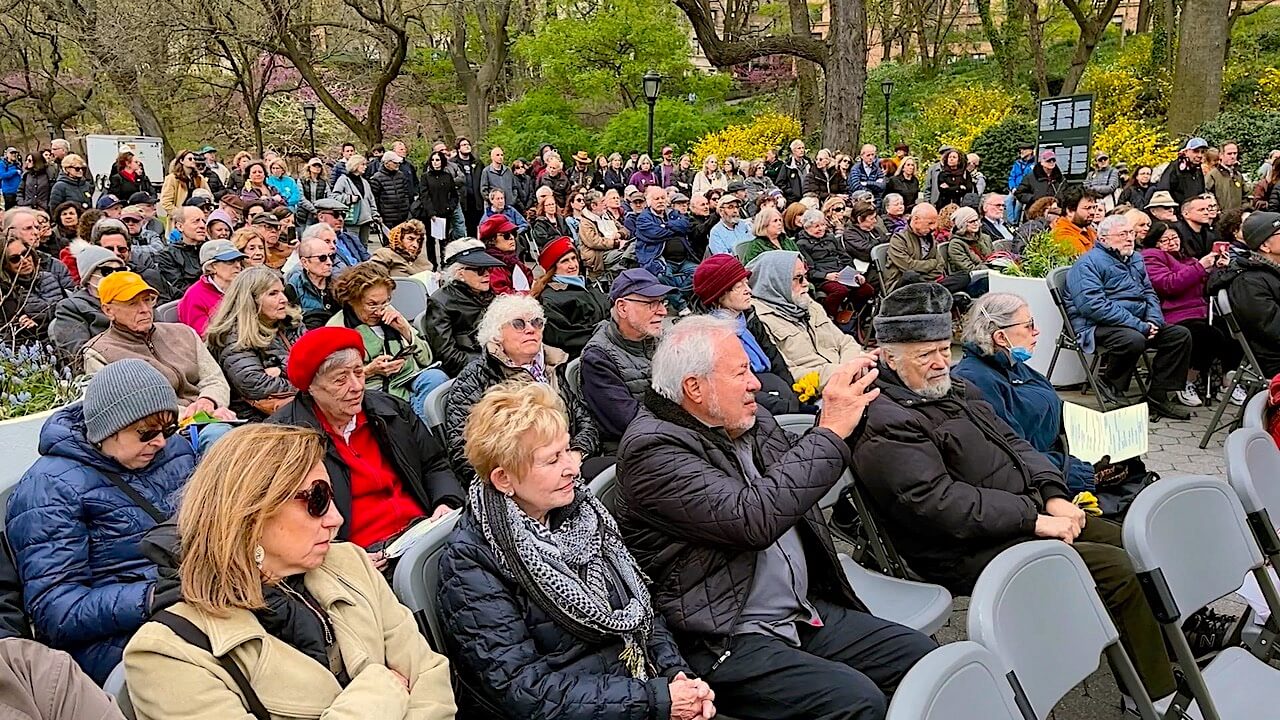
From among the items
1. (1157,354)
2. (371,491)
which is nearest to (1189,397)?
(1157,354)

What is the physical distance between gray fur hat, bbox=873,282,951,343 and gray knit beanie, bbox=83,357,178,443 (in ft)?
7.88

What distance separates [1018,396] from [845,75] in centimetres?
1556

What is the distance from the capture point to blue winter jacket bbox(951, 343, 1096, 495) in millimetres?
4312

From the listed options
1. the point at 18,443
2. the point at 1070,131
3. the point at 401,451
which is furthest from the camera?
the point at 1070,131

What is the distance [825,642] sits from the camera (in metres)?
2.88

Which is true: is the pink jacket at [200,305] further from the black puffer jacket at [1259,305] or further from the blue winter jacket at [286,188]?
the blue winter jacket at [286,188]

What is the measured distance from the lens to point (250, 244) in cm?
655

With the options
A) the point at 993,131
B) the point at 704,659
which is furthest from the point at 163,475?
the point at 993,131

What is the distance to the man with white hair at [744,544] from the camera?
8.83 ft

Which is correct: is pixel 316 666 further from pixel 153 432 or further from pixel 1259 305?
pixel 1259 305

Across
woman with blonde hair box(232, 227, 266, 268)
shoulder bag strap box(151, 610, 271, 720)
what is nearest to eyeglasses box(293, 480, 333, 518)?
shoulder bag strap box(151, 610, 271, 720)

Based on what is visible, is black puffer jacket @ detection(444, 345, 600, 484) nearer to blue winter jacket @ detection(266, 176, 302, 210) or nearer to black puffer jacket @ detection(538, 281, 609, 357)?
black puffer jacket @ detection(538, 281, 609, 357)

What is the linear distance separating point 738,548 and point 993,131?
20964mm

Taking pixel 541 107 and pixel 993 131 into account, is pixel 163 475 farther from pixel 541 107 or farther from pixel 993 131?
pixel 541 107
